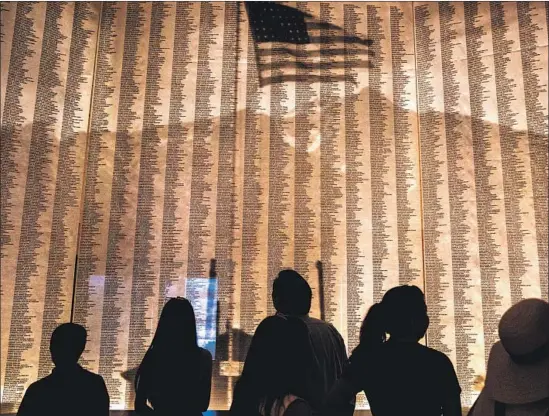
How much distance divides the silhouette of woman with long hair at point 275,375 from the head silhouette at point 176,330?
2.32 ft

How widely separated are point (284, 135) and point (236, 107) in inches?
16.5

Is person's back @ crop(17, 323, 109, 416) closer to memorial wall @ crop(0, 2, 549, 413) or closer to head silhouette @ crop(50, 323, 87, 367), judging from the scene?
head silhouette @ crop(50, 323, 87, 367)

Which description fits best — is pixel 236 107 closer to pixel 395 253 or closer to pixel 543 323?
pixel 395 253

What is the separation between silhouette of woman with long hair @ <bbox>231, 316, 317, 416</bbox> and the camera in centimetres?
154

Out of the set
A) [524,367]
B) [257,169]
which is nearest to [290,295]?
[524,367]

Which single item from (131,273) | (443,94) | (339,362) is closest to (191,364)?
(339,362)

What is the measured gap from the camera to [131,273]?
3.89 metres

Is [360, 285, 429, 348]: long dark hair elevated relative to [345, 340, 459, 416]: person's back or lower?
elevated

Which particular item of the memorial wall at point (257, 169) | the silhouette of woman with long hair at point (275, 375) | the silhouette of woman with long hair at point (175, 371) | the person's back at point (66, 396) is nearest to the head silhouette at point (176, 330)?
the silhouette of woman with long hair at point (175, 371)

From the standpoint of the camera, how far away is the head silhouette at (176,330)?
2260 mm

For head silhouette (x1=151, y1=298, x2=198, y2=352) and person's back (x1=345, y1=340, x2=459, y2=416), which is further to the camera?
head silhouette (x1=151, y1=298, x2=198, y2=352)

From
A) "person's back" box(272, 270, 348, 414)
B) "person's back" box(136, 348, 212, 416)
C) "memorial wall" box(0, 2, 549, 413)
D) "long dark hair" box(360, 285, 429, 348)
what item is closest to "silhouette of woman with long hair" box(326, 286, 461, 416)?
"long dark hair" box(360, 285, 429, 348)

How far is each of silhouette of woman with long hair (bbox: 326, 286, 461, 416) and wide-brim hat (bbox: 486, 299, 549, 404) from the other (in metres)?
0.39

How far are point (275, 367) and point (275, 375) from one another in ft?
0.07
